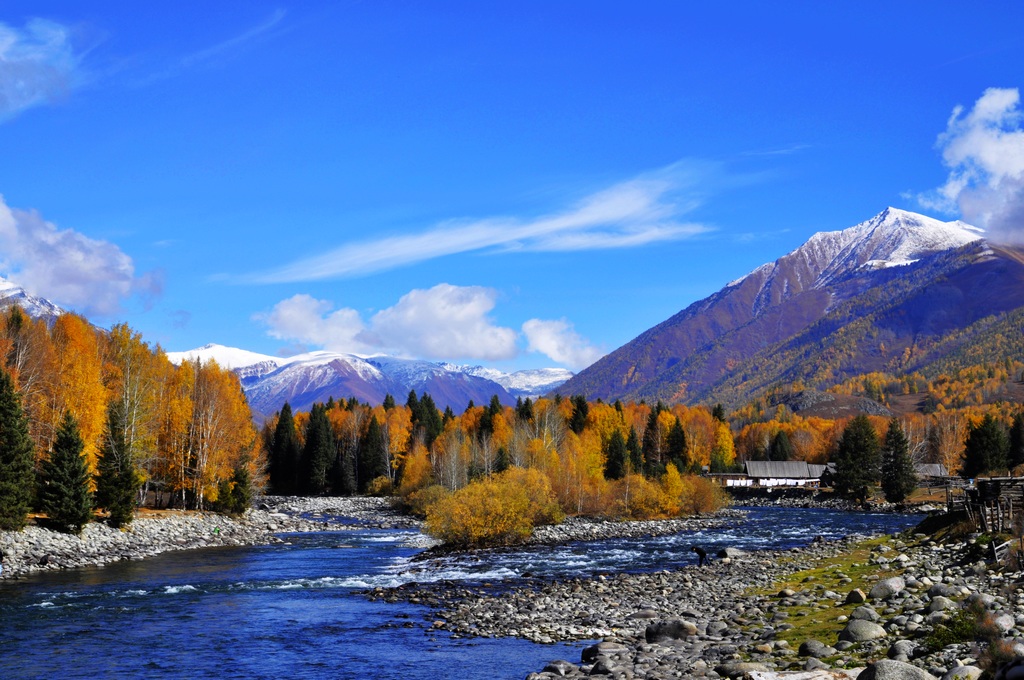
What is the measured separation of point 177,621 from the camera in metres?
34.1

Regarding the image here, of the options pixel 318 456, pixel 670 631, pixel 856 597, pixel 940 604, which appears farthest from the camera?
pixel 318 456

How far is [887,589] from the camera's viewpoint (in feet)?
98.2

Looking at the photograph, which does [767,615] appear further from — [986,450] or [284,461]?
[284,461]

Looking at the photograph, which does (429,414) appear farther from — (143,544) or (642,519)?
(143,544)

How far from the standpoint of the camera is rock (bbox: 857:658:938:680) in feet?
53.2

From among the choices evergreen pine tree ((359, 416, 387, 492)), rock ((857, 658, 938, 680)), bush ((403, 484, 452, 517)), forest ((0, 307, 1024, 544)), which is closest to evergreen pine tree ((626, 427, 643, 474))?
forest ((0, 307, 1024, 544))

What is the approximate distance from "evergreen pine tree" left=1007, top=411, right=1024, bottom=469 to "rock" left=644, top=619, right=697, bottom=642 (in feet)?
341

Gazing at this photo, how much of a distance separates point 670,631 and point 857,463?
94538mm

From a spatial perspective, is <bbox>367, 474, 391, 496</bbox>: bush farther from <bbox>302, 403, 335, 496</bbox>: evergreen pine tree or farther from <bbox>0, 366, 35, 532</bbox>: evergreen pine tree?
<bbox>0, 366, 35, 532</bbox>: evergreen pine tree

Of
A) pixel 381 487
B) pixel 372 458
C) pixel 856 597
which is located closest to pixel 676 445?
pixel 381 487

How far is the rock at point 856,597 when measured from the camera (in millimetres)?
30062

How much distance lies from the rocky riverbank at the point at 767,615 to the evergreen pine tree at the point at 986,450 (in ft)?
243

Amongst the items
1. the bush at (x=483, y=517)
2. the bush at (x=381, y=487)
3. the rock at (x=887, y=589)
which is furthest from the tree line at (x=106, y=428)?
the rock at (x=887, y=589)

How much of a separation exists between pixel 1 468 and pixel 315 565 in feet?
61.8
